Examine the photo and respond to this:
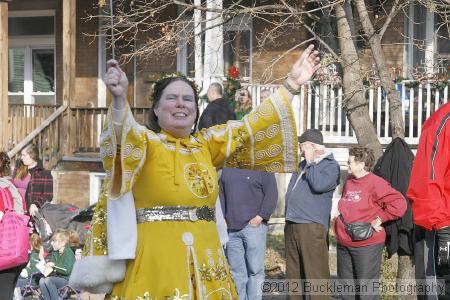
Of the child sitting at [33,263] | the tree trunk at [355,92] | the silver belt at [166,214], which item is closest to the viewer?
the silver belt at [166,214]

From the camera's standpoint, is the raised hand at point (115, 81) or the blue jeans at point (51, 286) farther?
the blue jeans at point (51, 286)

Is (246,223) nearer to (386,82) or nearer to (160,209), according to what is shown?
(386,82)

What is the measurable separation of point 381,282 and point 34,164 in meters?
4.89

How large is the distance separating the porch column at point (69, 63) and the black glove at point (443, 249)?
11.9 meters

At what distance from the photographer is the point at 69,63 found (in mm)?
17141

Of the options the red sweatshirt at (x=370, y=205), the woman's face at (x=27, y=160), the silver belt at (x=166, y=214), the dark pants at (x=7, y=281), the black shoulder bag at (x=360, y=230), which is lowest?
the dark pants at (x=7, y=281)

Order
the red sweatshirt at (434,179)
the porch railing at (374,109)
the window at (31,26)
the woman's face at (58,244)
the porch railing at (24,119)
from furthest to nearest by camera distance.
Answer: the window at (31,26), the porch railing at (24,119), the porch railing at (374,109), the woman's face at (58,244), the red sweatshirt at (434,179)

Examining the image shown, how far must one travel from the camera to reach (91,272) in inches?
192

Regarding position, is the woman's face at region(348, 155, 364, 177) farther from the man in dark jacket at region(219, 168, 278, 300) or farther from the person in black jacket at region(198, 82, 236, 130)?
the person in black jacket at region(198, 82, 236, 130)

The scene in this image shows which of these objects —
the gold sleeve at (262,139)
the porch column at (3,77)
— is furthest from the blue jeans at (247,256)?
the porch column at (3,77)

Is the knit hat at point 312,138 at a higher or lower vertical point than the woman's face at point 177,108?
lower

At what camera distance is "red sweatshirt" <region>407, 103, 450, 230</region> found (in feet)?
19.8

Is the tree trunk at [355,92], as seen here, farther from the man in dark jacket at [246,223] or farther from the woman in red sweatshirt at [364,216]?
the woman in red sweatshirt at [364,216]

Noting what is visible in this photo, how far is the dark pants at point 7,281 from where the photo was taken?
Result: 768 cm
